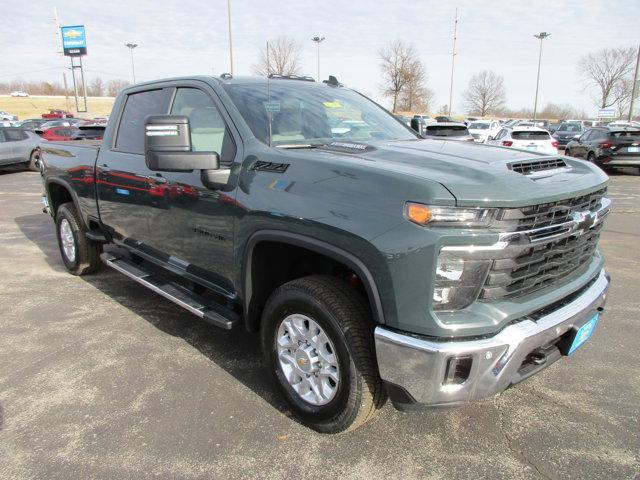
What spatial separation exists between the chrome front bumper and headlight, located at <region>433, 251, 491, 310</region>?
0.17 metres

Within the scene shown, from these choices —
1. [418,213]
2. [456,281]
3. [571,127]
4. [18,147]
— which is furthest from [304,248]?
[571,127]

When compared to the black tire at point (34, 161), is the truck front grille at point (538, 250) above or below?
above

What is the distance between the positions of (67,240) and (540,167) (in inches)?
198

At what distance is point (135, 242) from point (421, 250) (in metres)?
2.95

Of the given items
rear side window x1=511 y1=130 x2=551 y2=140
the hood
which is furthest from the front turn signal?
rear side window x1=511 y1=130 x2=551 y2=140

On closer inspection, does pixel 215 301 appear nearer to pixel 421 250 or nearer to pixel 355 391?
pixel 355 391

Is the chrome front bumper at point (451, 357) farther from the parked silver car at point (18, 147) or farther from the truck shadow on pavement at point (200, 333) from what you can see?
the parked silver car at point (18, 147)

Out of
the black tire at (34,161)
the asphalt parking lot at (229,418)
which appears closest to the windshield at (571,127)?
the black tire at (34,161)

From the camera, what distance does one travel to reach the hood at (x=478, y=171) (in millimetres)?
2090

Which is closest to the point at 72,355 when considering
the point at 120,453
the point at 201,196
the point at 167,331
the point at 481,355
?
the point at 167,331

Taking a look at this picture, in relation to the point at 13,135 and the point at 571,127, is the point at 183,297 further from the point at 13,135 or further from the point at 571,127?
the point at 571,127

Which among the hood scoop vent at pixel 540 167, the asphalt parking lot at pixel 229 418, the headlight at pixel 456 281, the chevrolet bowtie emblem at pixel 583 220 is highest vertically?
the hood scoop vent at pixel 540 167

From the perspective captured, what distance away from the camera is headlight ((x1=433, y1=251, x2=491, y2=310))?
6.75 ft

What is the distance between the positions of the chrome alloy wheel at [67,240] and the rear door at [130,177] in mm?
1032
